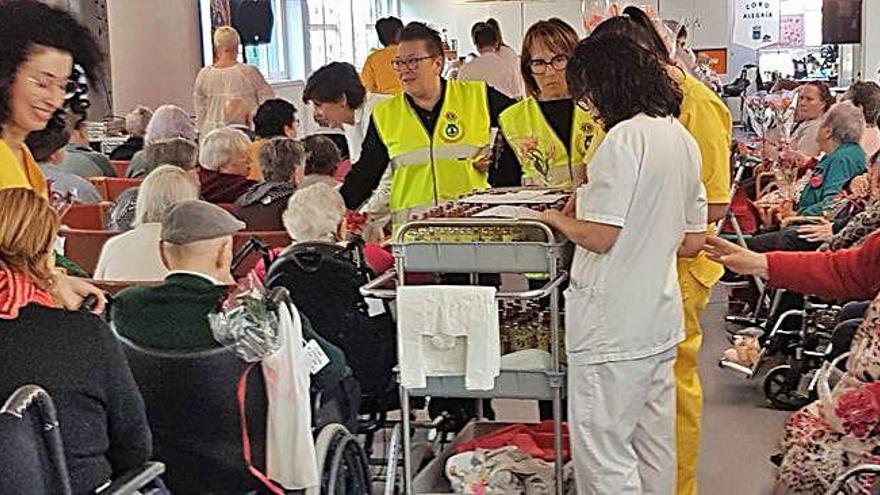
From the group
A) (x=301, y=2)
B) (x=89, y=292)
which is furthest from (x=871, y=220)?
(x=301, y=2)

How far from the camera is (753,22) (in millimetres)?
14500

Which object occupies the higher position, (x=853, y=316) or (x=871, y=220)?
(x=871, y=220)

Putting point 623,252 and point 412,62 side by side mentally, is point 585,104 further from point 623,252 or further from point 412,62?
point 412,62

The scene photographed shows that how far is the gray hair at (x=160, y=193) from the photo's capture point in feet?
11.3

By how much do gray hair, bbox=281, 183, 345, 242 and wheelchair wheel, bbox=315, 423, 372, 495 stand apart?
23.8 inches

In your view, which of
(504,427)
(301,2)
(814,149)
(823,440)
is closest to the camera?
(823,440)

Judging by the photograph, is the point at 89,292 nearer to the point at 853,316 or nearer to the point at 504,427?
the point at 504,427

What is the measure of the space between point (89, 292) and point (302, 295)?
0.96m

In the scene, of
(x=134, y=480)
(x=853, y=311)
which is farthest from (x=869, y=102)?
(x=134, y=480)

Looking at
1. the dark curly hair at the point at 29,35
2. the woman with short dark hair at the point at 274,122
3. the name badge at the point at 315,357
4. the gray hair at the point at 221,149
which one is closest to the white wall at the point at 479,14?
the woman with short dark hair at the point at 274,122

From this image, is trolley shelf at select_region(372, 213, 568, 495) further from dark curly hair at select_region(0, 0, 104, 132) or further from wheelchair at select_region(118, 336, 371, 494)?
dark curly hair at select_region(0, 0, 104, 132)

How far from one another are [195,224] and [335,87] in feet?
6.86

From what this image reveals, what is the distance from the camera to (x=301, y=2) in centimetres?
1180

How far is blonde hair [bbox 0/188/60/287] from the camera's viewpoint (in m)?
2.04
